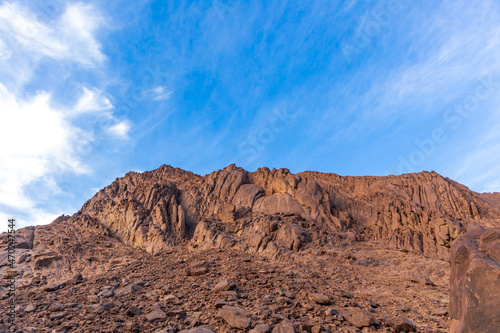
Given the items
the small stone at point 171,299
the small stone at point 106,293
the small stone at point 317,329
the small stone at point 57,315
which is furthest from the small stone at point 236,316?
the small stone at point 57,315

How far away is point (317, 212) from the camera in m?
30.3

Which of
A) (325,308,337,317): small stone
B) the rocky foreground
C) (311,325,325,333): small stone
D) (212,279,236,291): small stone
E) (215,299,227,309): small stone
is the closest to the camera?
(311,325,325,333): small stone

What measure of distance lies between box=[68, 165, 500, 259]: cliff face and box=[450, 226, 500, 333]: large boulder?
54.2ft

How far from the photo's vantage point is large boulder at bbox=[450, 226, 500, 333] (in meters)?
6.59

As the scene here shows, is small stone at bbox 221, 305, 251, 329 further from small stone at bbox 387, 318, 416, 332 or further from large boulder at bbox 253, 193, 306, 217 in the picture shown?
large boulder at bbox 253, 193, 306, 217

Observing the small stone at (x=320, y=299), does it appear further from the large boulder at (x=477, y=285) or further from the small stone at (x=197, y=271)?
the small stone at (x=197, y=271)

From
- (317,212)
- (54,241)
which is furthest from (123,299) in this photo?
(317,212)

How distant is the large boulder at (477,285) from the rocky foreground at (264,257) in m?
0.02

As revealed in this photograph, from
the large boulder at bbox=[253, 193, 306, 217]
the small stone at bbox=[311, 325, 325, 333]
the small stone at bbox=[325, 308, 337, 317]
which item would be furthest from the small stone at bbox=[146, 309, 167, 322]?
the large boulder at bbox=[253, 193, 306, 217]

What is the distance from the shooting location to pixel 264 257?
22688 mm

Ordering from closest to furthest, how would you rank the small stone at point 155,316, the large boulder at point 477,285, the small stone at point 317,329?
the large boulder at point 477,285 → the small stone at point 317,329 → the small stone at point 155,316

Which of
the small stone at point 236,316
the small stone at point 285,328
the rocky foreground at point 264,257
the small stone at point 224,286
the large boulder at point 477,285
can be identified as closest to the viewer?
the large boulder at point 477,285

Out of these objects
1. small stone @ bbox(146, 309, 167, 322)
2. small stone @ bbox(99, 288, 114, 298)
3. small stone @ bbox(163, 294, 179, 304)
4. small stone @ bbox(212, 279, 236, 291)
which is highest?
small stone @ bbox(99, 288, 114, 298)

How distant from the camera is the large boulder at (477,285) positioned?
6586mm
